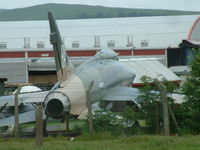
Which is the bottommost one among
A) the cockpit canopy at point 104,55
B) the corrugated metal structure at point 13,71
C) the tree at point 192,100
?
the corrugated metal structure at point 13,71

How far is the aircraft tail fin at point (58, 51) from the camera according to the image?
98.1 feet

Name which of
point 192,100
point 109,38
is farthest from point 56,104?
point 109,38

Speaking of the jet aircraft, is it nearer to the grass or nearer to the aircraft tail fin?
the aircraft tail fin

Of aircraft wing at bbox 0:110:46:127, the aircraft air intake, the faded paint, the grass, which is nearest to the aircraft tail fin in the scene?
the faded paint

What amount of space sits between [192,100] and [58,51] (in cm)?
1037

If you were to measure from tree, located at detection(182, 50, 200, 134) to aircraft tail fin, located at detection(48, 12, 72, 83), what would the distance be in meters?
9.13

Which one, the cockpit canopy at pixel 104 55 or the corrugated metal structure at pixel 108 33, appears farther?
the corrugated metal structure at pixel 108 33


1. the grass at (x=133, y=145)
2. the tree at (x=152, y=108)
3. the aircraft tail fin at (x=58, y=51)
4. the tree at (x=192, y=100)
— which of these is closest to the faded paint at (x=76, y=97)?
the aircraft tail fin at (x=58, y=51)

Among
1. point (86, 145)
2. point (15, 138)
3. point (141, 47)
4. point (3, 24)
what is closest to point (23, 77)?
point (141, 47)

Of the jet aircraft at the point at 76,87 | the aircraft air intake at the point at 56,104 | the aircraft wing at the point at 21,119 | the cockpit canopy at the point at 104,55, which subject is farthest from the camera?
the cockpit canopy at the point at 104,55

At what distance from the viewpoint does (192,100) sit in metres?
21.0

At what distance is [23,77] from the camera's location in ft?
201

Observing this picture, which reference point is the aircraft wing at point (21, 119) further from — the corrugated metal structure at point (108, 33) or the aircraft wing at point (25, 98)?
the corrugated metal structure at point (108, 33)

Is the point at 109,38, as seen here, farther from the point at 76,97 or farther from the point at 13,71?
the point at 76,97
